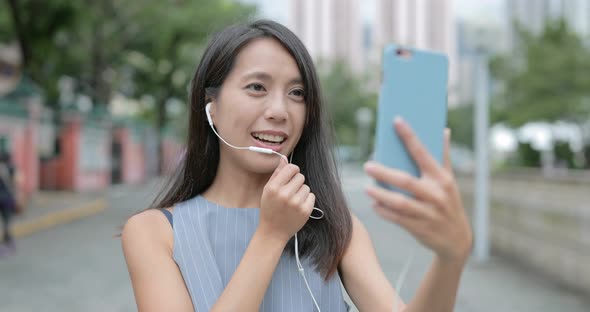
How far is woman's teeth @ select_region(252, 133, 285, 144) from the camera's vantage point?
4.88 feet

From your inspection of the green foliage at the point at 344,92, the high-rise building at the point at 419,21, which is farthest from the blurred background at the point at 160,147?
the high-rise building at the point at 419,21

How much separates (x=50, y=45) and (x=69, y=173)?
7574 millimetres

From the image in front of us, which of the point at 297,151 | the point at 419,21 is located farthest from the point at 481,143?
the point at 419,21

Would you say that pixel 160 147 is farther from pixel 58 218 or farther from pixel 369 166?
pixel 369 166

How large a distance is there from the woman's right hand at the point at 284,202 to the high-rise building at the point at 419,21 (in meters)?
66.9

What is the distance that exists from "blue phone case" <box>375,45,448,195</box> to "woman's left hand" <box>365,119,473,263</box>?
20mm

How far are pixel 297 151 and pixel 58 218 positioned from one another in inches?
490

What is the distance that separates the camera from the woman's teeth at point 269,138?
1486mm

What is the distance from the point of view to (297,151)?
1.70 m

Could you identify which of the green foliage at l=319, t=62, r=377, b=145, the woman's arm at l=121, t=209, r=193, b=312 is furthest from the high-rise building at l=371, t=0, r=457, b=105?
the woman's arm at l=121, t=209, r=193, b=312

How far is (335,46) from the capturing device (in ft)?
308

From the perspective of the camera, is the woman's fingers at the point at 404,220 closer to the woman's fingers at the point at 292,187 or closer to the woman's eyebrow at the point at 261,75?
the woman's fingers at the point at 292,187

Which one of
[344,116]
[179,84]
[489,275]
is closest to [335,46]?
[344,116]

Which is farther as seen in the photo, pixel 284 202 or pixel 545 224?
pixel 545 224
